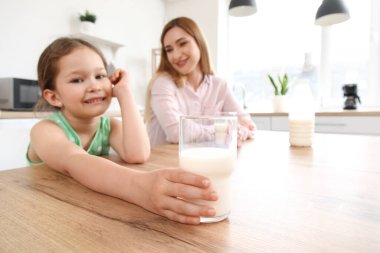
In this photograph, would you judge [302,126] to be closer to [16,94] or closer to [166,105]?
[166,105]

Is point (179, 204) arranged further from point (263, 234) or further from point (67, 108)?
point (67, 108)

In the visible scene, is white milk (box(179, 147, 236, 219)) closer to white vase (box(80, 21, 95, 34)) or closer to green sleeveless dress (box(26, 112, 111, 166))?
green sleeveless dress (box(26, 112, 111, 166))

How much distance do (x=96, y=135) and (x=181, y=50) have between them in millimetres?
854

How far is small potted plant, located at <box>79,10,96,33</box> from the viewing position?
8.53 ft

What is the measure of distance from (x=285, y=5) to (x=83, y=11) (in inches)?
93.3

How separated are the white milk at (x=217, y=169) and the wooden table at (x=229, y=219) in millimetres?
23

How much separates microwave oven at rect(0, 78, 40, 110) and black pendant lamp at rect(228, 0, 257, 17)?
1.60 metres

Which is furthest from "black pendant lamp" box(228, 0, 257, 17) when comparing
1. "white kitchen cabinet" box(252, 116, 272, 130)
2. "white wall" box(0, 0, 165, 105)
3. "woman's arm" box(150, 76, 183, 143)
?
"white wall" box(0, 0, 165, 105)

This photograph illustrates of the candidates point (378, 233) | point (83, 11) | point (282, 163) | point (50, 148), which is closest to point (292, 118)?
point (282, 163)

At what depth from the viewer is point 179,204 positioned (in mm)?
324

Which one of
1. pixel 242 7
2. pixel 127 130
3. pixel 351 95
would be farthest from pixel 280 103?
pixel 127 130

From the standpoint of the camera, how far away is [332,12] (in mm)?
1399

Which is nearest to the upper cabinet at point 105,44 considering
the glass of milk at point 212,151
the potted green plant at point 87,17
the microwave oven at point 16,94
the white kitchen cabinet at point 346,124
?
the potted green plant at point 87,17

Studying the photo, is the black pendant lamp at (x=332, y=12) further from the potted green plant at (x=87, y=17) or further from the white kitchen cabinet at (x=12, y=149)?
the potted green plant at (x=87, y=17)
